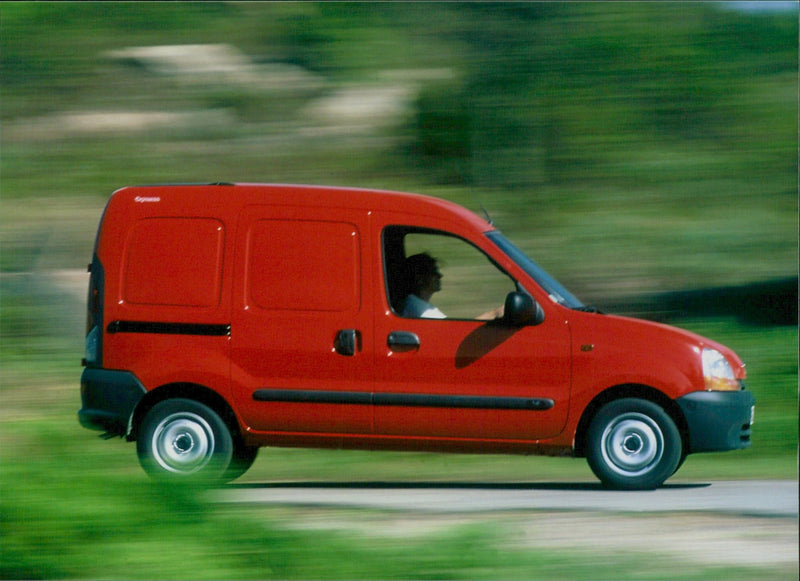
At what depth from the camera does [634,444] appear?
7371 mm

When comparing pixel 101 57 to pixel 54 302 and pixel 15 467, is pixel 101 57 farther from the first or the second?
pixel 15 467

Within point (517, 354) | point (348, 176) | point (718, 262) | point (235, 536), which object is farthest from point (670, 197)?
point (235, 536)

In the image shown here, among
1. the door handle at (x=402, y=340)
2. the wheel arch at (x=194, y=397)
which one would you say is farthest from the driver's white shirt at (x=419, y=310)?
the wheel arch at (x=194, y=397)

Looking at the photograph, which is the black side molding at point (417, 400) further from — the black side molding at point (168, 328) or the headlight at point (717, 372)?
the headlight at point (717, 372)

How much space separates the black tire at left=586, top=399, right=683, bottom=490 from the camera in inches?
288

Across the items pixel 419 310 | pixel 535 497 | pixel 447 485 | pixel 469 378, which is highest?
pixel 419 310

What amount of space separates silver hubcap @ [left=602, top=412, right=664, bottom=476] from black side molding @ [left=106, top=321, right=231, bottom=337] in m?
2.40

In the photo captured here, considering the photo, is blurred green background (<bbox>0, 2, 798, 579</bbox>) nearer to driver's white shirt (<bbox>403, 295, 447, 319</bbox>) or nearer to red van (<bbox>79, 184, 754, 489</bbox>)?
red van (<bbox>79, 184, 754, 489</bbox>)

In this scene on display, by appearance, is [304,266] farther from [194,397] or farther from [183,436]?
[183,436]

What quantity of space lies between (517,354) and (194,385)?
2.00 metres

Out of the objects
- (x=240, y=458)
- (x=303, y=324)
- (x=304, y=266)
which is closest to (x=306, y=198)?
(x=304, y=266)

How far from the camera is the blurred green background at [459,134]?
12.1 metres

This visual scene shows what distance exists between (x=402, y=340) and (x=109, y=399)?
1861mm

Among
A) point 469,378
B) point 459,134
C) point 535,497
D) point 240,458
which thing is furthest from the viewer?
point 459,134
